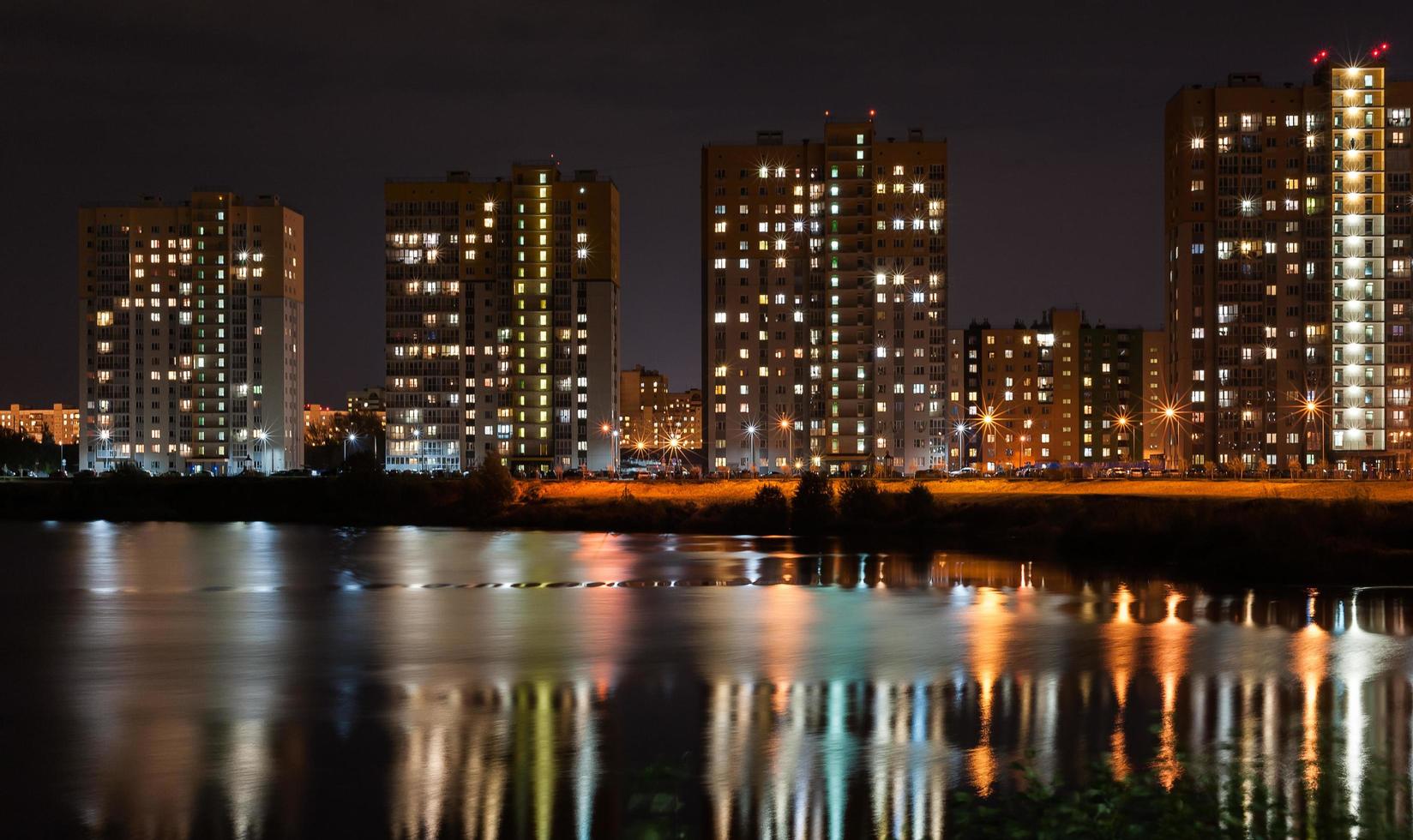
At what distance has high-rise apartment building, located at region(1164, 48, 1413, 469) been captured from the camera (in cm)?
13775

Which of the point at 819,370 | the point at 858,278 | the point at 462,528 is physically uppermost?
the point at 858,278

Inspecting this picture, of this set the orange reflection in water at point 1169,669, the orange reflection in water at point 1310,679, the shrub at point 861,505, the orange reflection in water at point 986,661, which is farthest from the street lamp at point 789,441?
the orange reflection in water at point 1310,679

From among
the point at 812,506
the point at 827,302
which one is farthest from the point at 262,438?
the point at 812,506

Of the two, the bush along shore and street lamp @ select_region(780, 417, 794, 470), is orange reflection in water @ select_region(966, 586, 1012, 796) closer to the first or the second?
the bush along shore

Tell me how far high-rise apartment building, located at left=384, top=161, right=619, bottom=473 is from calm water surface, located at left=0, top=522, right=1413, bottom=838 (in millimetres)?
103501

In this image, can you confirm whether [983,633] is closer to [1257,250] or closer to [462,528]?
[462,528]

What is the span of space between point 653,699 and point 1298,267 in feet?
424

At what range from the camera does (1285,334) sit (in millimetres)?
141625

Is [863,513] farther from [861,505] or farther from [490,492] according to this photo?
[490,492]

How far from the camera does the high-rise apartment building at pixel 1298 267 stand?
13775cm

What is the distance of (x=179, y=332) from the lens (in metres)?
190

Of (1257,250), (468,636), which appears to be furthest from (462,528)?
(1257,250)

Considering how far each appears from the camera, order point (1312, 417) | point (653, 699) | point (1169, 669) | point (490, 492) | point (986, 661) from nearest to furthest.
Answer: point (653, 699), point (1169, 669), point (986, 661), point (490, 492), point (1312, 417)

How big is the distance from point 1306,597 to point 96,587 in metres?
52.4
